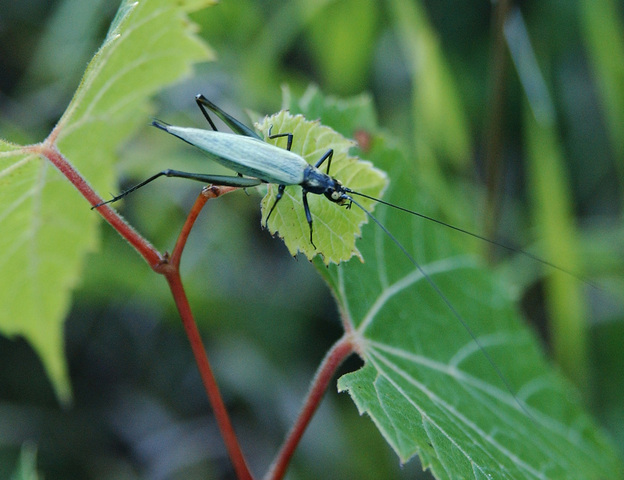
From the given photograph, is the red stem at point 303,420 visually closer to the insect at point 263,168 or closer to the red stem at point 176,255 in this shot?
the red stem at point 176,255

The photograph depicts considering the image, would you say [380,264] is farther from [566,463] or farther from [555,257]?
[555,257]

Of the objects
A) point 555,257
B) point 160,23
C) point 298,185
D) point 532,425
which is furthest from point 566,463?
point 160,23

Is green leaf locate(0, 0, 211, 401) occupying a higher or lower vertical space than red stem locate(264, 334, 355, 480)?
higher

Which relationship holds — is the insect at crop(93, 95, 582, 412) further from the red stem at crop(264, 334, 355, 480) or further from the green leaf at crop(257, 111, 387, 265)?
the red stem at crop(264, 334, 355, 480)

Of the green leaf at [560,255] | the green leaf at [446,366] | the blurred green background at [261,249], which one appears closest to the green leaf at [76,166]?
the green leaf at [446,366]

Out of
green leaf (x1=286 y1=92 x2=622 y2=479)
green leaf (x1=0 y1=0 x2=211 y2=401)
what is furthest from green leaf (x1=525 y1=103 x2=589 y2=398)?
green leaf (x1=0 y1=0 x2=211 y2=401)

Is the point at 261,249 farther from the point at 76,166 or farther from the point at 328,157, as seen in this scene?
the point at 328,157
